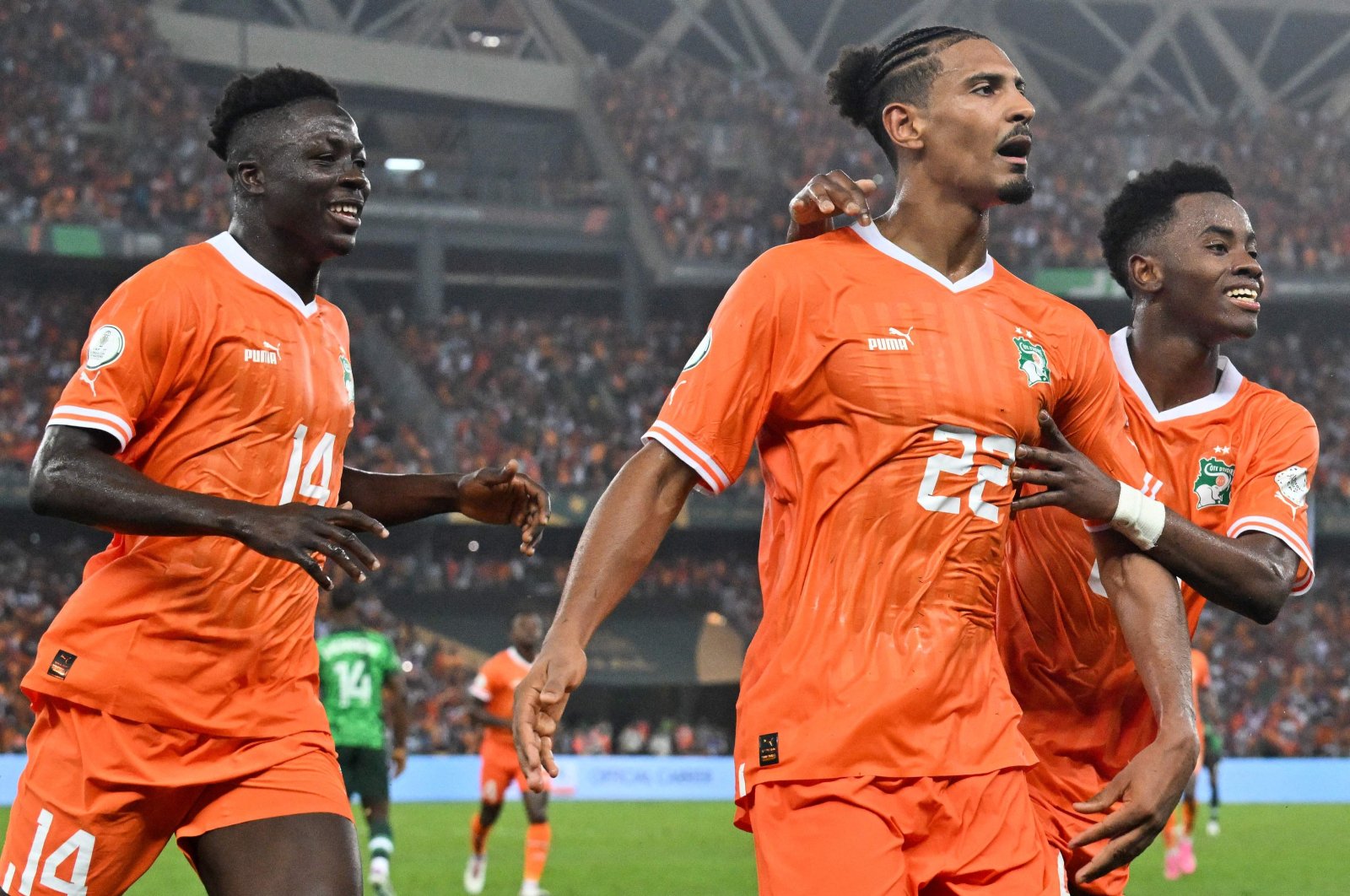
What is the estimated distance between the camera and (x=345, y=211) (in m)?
4.88

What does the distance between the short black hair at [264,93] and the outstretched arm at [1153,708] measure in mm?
2737

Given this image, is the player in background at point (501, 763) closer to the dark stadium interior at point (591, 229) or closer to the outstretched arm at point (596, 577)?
the outstretched arm at point (596, 577)

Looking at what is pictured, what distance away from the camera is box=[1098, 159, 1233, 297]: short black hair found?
16.8 feet

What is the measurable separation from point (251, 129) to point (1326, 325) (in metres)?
37.1

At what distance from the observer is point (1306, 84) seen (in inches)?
1702

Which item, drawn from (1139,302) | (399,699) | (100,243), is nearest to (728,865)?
(399,699)

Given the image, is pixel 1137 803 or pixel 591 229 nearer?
pixel 1137 803

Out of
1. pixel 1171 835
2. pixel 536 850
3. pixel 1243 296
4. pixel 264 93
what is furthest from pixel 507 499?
pixel 1171 835

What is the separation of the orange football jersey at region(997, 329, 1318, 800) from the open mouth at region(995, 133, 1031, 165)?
1.25 meters

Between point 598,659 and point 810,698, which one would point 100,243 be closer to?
point 598,659

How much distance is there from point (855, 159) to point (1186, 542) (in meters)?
34.9

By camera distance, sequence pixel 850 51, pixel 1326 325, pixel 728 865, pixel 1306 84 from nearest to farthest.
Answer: pixel 850 51, pixel 728 865, pixel 1326 325, pixel 1306 84

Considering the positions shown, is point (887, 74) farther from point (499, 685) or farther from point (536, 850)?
point (499, 685)

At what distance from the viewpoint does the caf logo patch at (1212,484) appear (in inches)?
189
